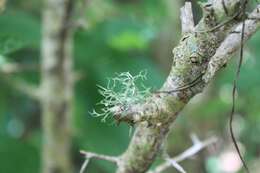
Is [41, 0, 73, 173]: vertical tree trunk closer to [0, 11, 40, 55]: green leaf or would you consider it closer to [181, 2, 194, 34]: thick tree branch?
[0, 11, 40, 55]: green leaf

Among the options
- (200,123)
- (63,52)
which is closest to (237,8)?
(63,52)

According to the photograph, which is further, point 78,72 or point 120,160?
point 78,72

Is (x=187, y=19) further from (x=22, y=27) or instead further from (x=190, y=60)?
(x=22, y=27)

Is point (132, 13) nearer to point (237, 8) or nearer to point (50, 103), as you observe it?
point (50, 103)

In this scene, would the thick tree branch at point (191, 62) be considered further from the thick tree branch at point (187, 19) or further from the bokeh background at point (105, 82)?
the bokeh background at point (105, 82)

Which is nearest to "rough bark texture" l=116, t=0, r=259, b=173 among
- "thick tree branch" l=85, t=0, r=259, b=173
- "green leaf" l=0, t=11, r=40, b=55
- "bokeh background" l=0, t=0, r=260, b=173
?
"thick tree branch" l=85, t=0, r=259, b=173

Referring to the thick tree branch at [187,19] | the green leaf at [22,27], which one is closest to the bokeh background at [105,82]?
the green leaf at [22,27]
